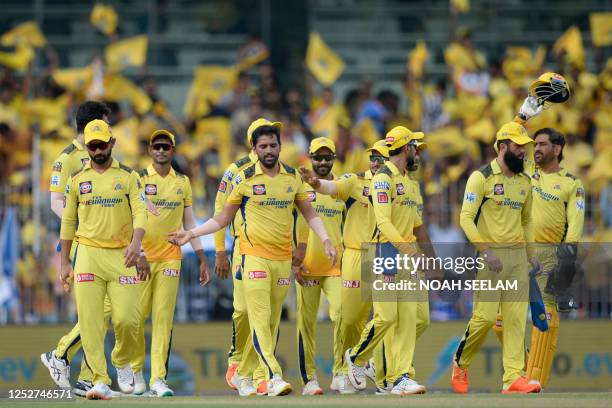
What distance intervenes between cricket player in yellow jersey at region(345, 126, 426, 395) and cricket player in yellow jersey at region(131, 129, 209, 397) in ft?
6.96

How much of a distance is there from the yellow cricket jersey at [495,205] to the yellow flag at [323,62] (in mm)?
8768

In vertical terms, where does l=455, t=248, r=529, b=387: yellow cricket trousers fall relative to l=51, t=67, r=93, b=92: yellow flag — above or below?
below

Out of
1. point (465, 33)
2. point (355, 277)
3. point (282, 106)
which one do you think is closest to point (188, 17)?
point (282, 106)

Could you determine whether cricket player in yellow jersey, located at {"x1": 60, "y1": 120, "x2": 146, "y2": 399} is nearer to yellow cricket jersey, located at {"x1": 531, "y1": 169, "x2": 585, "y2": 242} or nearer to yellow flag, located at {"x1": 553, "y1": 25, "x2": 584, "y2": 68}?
yellow cricket jersey, located at {"x1": 531, "y1": 169, "x2": 585, "y2": 242}

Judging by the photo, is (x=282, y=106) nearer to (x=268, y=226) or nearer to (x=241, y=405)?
(x=268, y=226)

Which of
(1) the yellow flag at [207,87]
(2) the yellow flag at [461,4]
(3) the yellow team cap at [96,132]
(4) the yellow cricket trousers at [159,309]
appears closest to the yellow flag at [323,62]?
(1) the yellow flag at [207,87]

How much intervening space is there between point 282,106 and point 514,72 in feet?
12.4

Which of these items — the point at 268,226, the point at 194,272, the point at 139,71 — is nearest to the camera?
the point at 268,226

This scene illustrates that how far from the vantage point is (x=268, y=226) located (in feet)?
47.8

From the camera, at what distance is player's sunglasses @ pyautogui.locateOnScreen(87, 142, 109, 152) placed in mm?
14000

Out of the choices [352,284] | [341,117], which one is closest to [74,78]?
[341,117]

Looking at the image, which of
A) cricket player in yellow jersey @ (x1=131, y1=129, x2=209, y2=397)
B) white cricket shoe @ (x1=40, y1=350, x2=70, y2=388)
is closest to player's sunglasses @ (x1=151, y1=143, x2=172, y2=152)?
cricket player in yellow jersey @ (x1=131, y1=129, x2=209, y2=397)

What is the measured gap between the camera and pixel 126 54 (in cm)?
2355

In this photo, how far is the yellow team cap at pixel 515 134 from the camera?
48.4 ft
